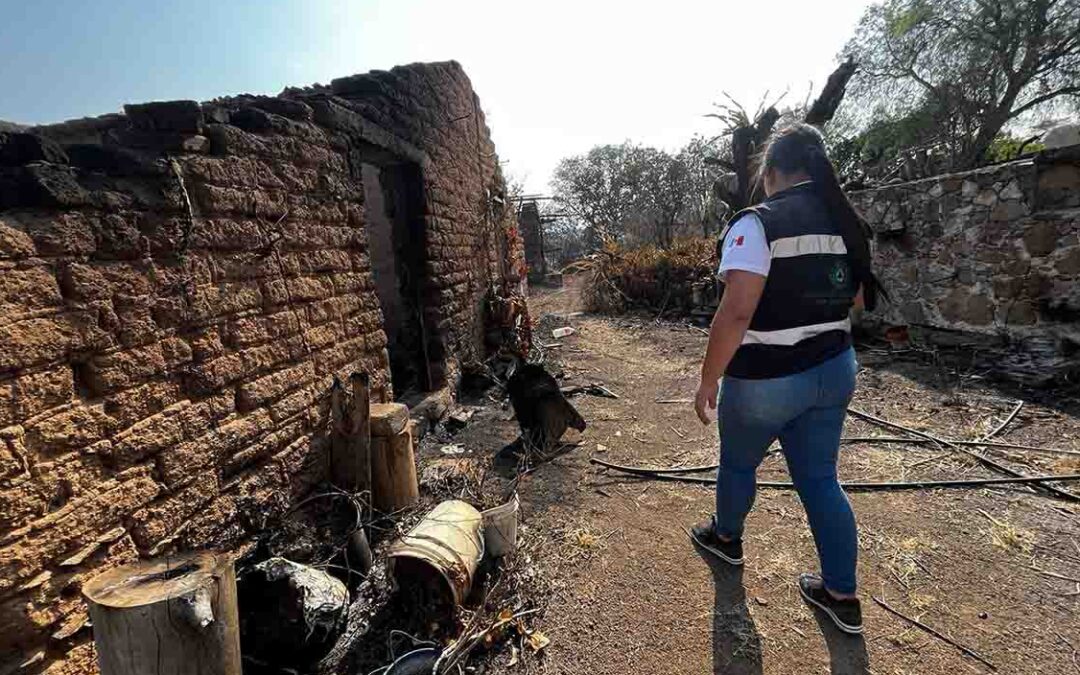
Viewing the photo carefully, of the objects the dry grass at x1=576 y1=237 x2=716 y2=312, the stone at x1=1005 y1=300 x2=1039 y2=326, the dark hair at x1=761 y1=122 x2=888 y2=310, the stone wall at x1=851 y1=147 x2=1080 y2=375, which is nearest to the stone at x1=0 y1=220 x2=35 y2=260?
the dark hair at x1=761 y1=122 x2=888 y2=310

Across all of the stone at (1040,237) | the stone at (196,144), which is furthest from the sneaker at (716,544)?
the stone at (1040,237)

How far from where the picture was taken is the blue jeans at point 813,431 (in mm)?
1943

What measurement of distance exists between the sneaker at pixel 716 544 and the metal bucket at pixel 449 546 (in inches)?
46.5

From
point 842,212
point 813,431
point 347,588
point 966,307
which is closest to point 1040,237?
point 966,307

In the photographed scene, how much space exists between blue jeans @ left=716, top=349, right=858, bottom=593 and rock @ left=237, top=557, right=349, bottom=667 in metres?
1.88

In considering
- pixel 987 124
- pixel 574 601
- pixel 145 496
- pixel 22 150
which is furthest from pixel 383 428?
pixel 987 124

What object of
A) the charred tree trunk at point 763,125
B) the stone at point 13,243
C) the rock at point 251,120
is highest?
Result: the charred tree trunk at point 763,125

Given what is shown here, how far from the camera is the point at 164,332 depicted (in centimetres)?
209

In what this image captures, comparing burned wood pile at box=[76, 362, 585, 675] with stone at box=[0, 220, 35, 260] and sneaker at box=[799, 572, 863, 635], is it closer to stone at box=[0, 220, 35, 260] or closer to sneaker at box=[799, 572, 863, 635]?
stone at box=[0, 220, 35, 260]

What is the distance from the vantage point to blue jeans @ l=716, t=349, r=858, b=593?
6.38ft

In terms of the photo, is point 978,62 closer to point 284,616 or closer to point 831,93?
point 831,93

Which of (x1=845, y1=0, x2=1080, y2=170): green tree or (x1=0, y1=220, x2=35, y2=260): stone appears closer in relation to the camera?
(x1=0, y1=220, x2=35, y2=260): stone

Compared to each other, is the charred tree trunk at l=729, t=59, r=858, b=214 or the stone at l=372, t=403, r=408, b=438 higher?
the charred tree trunk at l=729, t=59, r=858, b=214

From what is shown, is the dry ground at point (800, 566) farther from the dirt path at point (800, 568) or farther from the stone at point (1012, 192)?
the stone at point (1012, 192)
